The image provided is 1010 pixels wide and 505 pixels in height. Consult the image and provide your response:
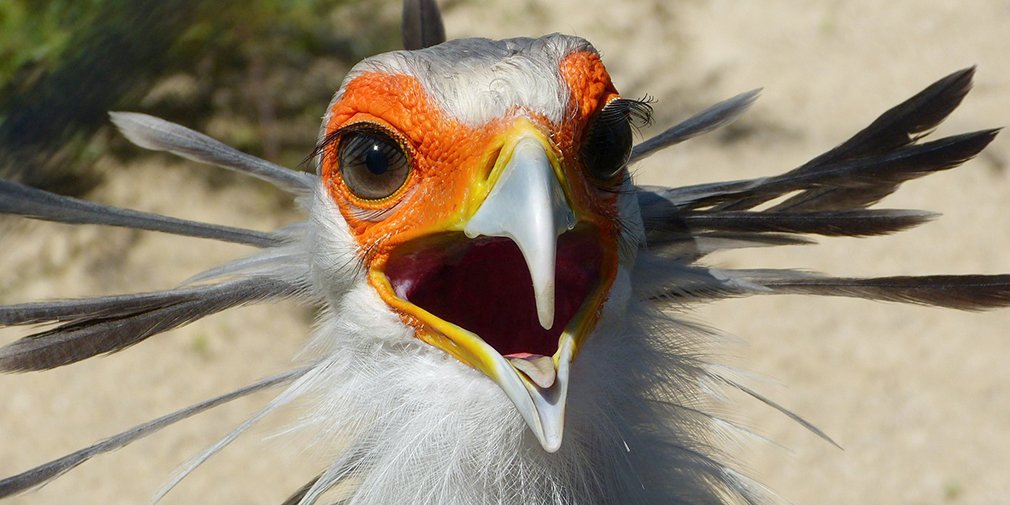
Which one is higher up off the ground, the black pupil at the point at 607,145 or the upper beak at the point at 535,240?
the black pupil at the point at 607,145

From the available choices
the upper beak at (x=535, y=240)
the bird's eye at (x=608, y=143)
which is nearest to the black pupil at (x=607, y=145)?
the bird's eye at (x=608, y=143)

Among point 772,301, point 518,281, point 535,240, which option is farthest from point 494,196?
point 772,301

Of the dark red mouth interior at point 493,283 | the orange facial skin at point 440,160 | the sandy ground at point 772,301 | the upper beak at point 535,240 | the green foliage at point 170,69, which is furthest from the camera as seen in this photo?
the sandy ground at point 772,301

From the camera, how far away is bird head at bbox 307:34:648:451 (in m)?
1.19

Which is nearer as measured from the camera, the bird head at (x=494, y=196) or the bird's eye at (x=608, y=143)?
the bird head at (x=494, y=196)

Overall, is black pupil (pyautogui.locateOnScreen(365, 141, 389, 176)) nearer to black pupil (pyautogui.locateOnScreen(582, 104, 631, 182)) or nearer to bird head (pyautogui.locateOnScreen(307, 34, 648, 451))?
bird head (pyautogui.locateOnScreen(307, 34, 648, 451))

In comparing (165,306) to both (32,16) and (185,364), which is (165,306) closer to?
(32,16)

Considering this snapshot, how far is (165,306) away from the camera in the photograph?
5.24 feet

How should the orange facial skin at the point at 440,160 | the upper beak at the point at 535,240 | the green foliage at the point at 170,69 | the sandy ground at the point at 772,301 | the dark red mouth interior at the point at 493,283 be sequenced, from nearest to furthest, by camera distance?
the upper beak at the point at 535,240 → the orange facial skin at the point at 440,160 → the dark red mouth interior at the point at 493,283 → the green foliage at the point at 170,69 → the sandy ground at the point at 772,301

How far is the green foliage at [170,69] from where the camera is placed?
1.78 m

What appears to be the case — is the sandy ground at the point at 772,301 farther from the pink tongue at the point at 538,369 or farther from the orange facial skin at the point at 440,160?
the pink tongue at the point at 538,369

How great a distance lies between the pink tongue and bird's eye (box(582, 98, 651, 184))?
281 mm

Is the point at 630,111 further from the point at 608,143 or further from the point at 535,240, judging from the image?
the point at 535,240

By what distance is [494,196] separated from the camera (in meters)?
1.21
